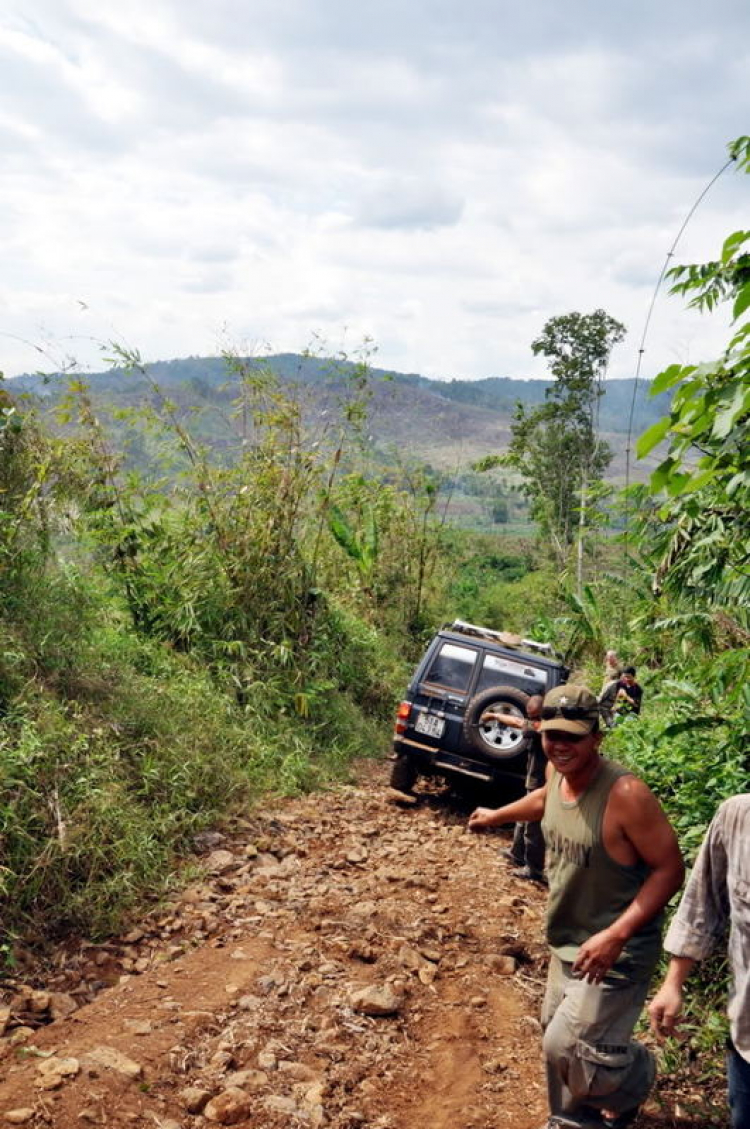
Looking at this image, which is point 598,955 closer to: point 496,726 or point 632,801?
point 632,801

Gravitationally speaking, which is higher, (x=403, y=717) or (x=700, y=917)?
(x=700, y=917)

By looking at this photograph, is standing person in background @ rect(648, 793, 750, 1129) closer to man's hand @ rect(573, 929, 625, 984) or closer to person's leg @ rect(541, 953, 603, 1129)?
man's hand @ rect(573, 929, 625, 984)

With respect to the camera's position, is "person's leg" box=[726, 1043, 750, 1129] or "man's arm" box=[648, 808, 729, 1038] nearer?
"person's leg" box=[726, 1043, 750, 1129]

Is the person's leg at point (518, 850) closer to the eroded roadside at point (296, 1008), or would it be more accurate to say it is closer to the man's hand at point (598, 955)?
the eroded roadside at point (296, 1008)

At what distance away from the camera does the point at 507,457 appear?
28219 mm

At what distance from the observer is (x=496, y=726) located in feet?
25.6

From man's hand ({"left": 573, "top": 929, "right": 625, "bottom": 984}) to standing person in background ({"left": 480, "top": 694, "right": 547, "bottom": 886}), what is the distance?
3.61m

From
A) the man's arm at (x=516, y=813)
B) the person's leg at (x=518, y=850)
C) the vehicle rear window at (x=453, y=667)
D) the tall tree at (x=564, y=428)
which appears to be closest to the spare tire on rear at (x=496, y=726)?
the vehicle rear window at (x=453, y=667)

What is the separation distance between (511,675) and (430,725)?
865 mm

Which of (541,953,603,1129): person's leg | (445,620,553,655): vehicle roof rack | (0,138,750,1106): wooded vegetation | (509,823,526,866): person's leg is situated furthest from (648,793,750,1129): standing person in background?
(445,620,553,655): vehicle roof rack

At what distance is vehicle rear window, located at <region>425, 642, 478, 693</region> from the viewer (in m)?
8.12

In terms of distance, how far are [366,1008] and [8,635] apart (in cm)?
376

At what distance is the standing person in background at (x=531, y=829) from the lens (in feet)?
21.5

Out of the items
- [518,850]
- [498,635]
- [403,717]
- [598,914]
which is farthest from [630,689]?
[598,914]
